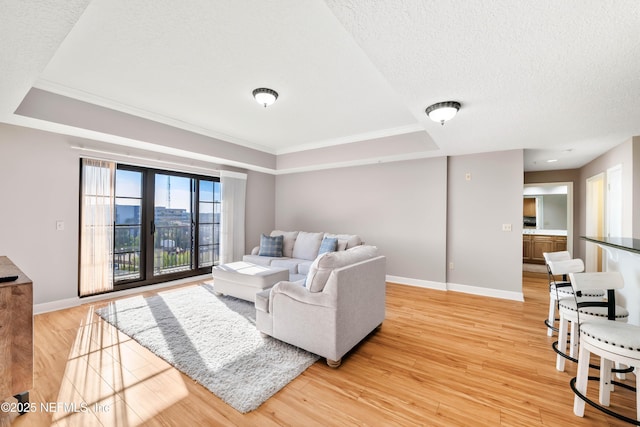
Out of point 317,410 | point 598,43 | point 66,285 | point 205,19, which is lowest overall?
point 317,410

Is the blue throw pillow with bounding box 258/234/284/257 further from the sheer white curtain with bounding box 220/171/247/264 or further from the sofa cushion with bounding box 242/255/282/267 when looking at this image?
the sheer white curtain with bounding box 220/171/247/264

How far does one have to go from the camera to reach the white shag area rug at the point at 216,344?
1985 millimetres

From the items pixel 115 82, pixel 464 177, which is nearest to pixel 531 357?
pixel 464 177

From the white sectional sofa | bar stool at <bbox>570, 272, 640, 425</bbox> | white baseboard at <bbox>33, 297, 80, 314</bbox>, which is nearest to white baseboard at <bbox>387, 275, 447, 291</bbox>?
the white sectional sofa

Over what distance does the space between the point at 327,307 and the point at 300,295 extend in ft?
0.97

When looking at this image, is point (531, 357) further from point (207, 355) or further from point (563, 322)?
point (207, 355)

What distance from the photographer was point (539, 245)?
6.49 m

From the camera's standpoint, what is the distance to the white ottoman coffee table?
143 inches

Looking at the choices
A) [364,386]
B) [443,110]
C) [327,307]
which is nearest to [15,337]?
[327,307]

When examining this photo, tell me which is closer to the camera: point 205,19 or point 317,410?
point 317,410

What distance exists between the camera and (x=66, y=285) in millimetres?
3582

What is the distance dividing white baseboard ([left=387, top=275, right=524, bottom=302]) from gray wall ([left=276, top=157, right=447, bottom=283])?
0.25 feet

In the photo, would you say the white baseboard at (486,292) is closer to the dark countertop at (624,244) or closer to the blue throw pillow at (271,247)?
the dark countertop at (624,244)

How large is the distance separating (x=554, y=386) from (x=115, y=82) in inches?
197
